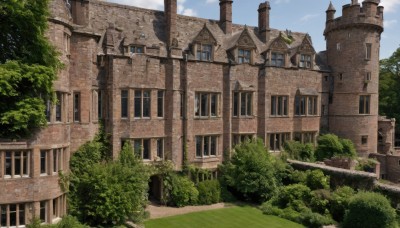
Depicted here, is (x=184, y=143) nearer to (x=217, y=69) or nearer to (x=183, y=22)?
(x=217, y=69)

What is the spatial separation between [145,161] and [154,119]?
11.6ft

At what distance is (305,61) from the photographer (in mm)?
38312

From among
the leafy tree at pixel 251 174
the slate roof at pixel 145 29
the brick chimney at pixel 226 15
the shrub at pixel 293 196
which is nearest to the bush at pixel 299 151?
the leafy tree at pixel 251 174

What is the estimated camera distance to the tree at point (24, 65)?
732 inches

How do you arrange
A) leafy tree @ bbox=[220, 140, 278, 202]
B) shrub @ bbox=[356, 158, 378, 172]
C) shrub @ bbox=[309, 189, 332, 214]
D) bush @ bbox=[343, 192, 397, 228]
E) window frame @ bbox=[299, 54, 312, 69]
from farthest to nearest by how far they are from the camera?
window frame @ bbox=[299, 54, 312, 69] < shrub @ bbox=[356, 158, 378, 172] < leafy tree @ bbox=[220, 140, 278, 202] < shrub @ bbox=[309, 189, 332, 214] < bush @ bbox=[343, 192, 397, 228]

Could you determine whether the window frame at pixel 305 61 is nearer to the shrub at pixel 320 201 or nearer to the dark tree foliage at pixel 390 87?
the shrub at pixel 320 201

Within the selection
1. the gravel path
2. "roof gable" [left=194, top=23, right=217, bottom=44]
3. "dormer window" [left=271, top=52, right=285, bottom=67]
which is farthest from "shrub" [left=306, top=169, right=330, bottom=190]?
"roof gable" [left=194, top=23, right=217, bottom=44]

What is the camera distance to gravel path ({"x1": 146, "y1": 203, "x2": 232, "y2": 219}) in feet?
85.1

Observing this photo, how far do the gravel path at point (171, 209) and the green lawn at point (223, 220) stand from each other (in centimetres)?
89

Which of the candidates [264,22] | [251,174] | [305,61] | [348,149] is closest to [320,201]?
[251,174]

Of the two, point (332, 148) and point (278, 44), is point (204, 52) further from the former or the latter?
point (332, 148)

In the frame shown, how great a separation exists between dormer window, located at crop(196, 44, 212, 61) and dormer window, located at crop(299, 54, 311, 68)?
455 inches

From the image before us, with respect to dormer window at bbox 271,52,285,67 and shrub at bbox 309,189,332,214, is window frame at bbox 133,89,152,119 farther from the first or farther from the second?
shrub at bbox 309,189,332,214

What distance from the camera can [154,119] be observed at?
2916cm
